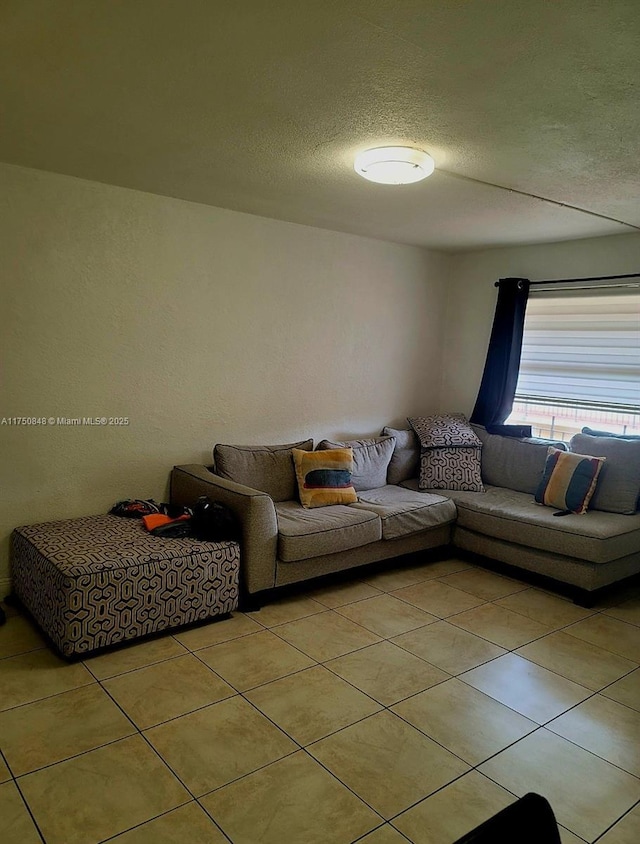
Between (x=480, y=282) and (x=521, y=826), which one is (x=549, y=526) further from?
(x=521, y=826)

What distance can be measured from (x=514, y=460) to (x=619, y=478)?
83 centimetres

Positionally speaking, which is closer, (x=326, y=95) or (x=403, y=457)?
(x=326, y=95)

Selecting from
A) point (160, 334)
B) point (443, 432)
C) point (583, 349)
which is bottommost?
point (443, 432)

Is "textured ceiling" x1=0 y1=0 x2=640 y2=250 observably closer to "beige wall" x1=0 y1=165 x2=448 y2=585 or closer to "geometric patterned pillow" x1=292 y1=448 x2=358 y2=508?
"beige wall" x1=0 y1=165 x2=448 y2=585

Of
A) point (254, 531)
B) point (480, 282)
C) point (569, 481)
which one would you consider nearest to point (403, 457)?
point (569, 481)

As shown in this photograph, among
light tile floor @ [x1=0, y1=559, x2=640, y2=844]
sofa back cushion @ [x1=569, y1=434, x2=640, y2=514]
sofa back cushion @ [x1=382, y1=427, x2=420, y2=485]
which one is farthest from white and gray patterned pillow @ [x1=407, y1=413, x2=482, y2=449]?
light tile floor @ [x1=0, y1=559, x2=640, y2=844]

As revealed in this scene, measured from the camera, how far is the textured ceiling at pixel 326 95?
1721mm

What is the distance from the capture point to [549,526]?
3871mm

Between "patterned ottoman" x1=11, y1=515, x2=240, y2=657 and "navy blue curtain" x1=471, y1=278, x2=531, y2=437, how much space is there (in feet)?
8.86

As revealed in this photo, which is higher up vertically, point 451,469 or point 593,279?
point 593,279

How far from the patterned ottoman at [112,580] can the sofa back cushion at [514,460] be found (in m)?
2.40

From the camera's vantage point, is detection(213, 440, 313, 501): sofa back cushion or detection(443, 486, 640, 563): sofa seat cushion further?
detection(213, 440, 313, 501): sofa back cushion

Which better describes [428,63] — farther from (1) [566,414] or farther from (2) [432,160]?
(1) [566,414]

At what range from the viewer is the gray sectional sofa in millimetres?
3484
